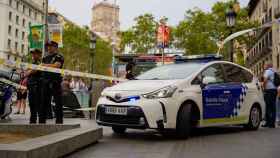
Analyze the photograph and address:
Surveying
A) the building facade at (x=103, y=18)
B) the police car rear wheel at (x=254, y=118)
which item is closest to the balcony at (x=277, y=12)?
the police car rear wheel at (x=254, y=118)

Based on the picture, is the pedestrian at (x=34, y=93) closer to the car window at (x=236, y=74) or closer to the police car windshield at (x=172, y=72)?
the police car windshield at (x=172, y=72)

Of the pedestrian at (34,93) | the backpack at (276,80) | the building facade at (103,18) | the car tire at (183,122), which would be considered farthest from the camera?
the building facade at (103,18)

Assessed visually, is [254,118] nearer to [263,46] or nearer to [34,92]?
[34,92]

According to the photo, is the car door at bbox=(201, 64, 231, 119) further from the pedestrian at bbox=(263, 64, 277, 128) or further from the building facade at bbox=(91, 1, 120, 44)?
the building facade at bbox=(91, 1, 120, 44)

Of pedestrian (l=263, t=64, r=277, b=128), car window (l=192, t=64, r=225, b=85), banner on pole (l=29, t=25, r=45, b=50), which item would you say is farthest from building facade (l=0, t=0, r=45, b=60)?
car window (l=192, t=64, r=225, b=85)

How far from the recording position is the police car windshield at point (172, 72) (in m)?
8.62

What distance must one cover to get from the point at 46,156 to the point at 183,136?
10.4 ft

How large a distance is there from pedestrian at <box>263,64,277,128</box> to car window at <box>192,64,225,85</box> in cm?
225

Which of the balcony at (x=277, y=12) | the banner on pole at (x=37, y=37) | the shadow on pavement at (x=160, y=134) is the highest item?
the balcony at (x=277, y=12)

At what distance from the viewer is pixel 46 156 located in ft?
17.5

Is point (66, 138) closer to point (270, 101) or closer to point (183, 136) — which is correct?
point (183, 136)

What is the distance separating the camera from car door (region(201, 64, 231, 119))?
8602mm

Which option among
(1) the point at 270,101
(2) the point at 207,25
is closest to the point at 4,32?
(2) the point at 207,25

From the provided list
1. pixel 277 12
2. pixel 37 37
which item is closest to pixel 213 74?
pixel 37 37
